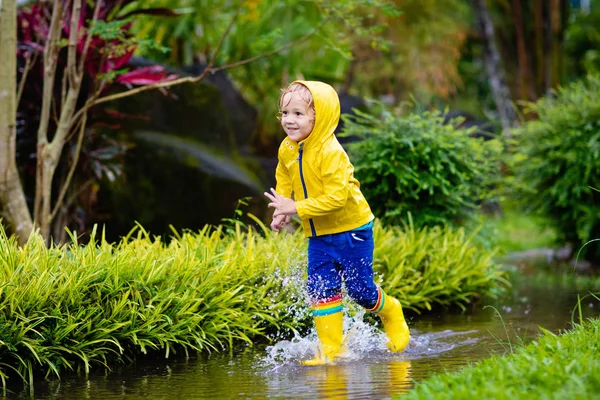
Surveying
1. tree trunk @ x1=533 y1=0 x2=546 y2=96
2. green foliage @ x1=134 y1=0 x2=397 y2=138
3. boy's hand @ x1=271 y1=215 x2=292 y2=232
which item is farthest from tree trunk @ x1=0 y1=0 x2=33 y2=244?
tree trunk @ x1=533 y1=0 x2=546 y2=96

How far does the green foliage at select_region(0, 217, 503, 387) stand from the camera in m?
4.32

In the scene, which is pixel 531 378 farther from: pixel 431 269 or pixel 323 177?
pixel 431 269

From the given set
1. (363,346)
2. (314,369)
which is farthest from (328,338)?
(363,346)

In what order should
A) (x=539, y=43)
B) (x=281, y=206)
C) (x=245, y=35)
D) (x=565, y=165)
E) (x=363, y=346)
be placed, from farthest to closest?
(x=539, y=43) < (x=245, y=35) < (x=565, y=165) < (x=363, y=346) < (x=281, y=206)

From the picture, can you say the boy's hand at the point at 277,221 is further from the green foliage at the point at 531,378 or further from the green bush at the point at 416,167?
the green bush at the point at 416,167

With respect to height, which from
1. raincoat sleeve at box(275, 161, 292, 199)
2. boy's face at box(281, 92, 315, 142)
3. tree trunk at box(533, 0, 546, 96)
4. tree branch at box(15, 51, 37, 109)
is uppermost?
tree trunk at box(533, 0, 546, 96)

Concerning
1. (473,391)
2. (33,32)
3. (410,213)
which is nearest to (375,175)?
(410,213)

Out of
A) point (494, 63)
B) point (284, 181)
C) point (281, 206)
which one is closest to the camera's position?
point (281, 206)

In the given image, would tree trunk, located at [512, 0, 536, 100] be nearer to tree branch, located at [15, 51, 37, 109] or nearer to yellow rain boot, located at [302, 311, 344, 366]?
tree branch, located at [15, 51, 37, 109]

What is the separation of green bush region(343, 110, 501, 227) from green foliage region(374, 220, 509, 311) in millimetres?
378

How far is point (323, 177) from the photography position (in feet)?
14.6

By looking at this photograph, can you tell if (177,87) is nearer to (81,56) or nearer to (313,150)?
(81,56)

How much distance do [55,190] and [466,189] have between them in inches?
151

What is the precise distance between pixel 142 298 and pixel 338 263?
3.94 feet
